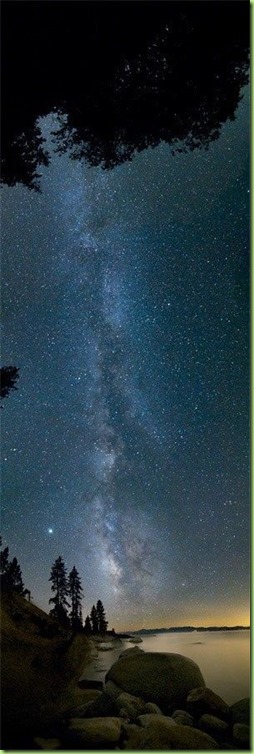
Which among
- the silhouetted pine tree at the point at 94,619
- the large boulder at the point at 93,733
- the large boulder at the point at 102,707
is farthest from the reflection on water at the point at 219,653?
the large boulder at the point at 93,733

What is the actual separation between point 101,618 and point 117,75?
22.5 ft

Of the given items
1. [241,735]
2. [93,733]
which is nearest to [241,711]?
[241,735]

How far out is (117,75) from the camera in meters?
6.15

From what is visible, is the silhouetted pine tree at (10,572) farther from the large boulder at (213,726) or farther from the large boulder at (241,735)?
the large boulder at (241,735)

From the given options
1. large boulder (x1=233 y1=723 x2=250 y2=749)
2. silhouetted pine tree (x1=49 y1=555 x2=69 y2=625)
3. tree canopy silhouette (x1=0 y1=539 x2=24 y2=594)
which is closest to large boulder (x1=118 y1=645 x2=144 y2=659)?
silhouetted pine tree (x1=49 y1=555 x2=69 y2=625)

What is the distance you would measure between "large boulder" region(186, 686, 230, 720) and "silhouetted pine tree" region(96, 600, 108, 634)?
1.64m

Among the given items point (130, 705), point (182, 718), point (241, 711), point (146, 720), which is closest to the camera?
point (146, 720)

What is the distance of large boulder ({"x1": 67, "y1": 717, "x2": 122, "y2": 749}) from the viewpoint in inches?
179

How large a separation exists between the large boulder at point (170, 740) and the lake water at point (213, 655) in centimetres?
84

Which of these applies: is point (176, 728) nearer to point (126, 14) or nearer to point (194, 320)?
point (194, 320)

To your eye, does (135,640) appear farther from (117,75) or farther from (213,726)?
(117,75)

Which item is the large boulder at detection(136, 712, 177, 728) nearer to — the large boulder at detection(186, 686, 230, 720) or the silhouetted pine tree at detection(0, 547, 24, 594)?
the large boulder at detection(186, 686, 230, 720)

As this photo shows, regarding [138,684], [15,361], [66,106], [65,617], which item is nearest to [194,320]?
[15,361]

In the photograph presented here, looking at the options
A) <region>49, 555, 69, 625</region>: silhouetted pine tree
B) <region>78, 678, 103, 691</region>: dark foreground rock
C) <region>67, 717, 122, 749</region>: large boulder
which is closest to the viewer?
<region>67, 717, 122, 749</region>: large boulder
